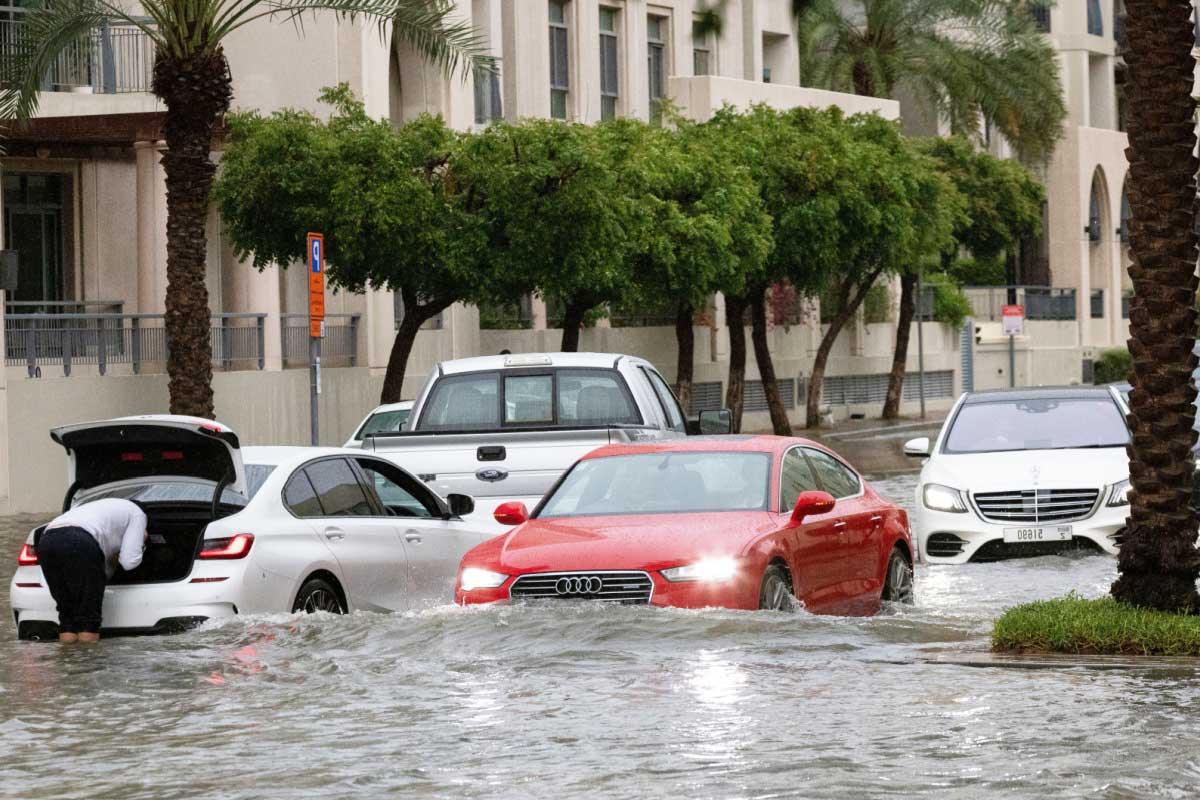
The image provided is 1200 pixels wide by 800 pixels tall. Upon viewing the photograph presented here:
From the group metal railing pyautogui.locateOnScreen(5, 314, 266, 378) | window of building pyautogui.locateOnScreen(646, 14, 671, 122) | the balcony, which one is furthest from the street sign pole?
window of building pyautogui.locateOnScreen(646, 14, 671, 122)

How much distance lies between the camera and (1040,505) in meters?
17.7

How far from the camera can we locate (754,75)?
2087 inches

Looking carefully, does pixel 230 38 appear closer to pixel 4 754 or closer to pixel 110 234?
pixel 110 234

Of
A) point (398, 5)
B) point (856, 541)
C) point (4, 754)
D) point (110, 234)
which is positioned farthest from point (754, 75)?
point (4, 754)

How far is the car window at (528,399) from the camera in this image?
59.3 ft

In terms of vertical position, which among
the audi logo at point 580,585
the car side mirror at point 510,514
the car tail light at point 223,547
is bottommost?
the audi logo at point 580,585

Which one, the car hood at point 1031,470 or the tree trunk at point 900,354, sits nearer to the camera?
the car hood at point 1031,470

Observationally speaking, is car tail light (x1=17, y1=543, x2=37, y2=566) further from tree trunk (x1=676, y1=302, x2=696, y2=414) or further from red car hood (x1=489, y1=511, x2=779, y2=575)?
tree trunk (x1=676, y1=302, x2=696, y2=414)

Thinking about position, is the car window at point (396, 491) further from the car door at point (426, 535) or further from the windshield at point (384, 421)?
the windshield at point (384, 421)

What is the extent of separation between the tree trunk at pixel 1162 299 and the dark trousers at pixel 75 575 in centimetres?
609

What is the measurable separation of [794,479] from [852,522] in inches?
21.3

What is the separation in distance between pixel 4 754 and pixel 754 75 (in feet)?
147

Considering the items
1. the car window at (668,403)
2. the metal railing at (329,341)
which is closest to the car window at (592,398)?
the car window at (668,403)

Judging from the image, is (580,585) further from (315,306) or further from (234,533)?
(315,306)
